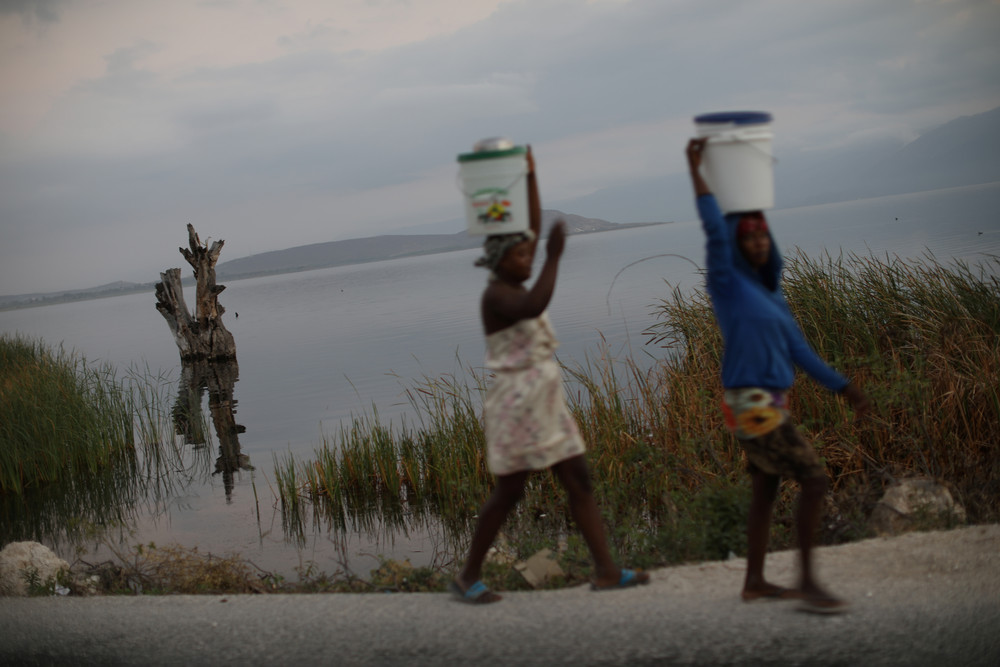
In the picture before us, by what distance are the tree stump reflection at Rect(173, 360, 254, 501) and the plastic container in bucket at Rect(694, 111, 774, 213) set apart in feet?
26.6

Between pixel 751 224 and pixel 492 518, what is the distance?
168 centimetres

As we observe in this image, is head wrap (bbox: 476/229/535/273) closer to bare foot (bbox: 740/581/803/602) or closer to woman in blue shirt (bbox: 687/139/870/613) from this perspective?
woman in blue shirt (bbox: 687/139/870/613)

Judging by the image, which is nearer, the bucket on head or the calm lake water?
the bucket on head

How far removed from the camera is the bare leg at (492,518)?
144 inches

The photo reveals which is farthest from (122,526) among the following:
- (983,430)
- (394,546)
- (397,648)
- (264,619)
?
(983,430)

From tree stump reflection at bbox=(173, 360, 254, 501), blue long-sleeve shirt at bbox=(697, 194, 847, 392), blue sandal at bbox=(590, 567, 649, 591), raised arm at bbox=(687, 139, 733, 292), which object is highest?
raised arm at bbox=(687, 139, 733, 292)

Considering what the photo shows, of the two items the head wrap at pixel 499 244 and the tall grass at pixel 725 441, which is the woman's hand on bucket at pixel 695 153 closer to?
the head wrap at pixel 499 244

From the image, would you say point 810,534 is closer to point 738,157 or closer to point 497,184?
point 738,157

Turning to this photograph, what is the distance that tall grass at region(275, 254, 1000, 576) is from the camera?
5.29m

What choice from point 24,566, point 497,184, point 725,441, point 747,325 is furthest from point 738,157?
point 24,566

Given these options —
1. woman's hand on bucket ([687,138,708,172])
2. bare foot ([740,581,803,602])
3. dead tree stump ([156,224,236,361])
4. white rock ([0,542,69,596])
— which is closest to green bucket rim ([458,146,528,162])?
woman's hand on bucket ([687,138,708,172])

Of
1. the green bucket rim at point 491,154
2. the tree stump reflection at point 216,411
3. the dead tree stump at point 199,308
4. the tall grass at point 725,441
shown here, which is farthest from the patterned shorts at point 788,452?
the dead tree stump at point 199,308

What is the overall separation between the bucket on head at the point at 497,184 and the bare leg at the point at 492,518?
1.09 metres

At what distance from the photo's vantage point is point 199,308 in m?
23.5
